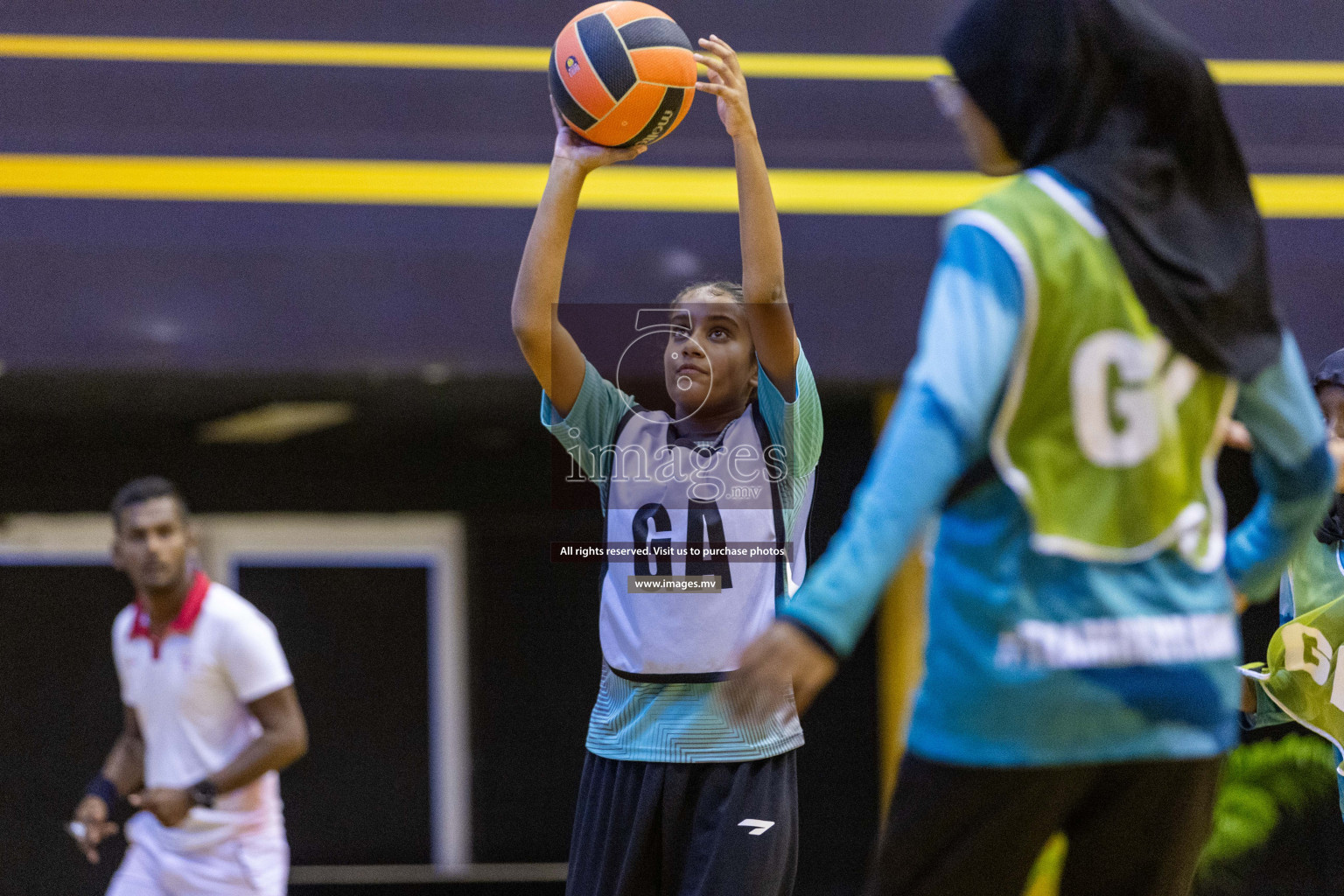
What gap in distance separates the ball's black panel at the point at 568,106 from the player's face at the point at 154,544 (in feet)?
6.98

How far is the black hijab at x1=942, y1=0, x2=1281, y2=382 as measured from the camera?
180 centimetres

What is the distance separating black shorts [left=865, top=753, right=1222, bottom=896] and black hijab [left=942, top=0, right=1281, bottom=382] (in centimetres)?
62

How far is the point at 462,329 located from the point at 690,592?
2.91 meters

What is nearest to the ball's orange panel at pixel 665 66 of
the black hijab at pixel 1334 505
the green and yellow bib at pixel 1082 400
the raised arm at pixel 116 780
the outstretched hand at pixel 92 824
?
the green and yellow bib at pixel 1082 400

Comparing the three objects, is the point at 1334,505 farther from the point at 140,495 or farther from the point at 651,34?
the point at 140,495

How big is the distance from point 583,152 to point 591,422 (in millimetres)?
648

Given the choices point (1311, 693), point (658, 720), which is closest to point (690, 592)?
point (658, 720)

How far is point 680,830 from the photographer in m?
2.89

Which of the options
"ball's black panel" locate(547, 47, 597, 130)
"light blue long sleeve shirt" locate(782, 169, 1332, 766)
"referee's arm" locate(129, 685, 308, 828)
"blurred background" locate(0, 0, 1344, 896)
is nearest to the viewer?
"light blue long sleeve shirt" locate(782, 169, 1332, 766)

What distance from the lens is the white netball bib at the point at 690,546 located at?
9.62 feet

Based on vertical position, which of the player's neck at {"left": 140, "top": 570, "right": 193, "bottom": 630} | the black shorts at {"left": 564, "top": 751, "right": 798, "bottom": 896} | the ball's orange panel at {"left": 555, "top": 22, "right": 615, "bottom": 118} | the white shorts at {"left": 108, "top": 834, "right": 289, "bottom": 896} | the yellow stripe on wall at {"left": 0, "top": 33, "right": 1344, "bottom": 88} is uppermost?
the yellow stripe on wall at {"left": 0, "top": 33, "right": 1344, "bottom": 88}

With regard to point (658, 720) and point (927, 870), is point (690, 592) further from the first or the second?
point (927, 870)

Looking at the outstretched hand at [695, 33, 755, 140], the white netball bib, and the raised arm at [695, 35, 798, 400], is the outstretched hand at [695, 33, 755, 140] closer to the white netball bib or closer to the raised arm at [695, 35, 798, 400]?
the raised arm at [695, 35, 798, 400]

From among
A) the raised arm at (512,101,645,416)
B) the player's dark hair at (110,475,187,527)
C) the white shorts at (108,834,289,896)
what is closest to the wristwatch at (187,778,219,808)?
the white shorts at (108,834,289,896)
